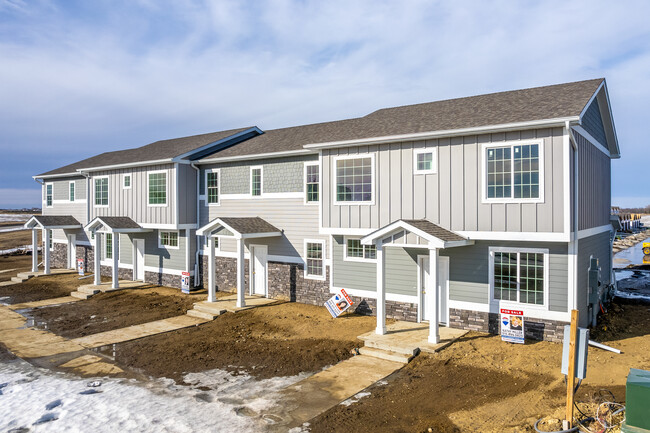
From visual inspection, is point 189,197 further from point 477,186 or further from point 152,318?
point 477,186

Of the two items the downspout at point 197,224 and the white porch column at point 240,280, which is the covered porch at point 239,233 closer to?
the white porch column at point 240,280

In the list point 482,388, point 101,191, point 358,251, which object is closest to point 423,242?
Answer: point 358,251

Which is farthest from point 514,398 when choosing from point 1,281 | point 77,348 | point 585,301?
point 1,281

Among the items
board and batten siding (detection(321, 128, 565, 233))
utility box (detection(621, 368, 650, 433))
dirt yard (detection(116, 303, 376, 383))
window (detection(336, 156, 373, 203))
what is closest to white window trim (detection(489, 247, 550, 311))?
board and batten siding (detection(321, 128, 565, 233))

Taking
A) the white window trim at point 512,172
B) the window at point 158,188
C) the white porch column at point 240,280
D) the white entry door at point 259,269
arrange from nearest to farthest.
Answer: the white window trim at point 512,172, the white porch column at point 240,280, the white entry door at point 259,269, the window at point 158,188

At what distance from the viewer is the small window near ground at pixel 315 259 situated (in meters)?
16.1

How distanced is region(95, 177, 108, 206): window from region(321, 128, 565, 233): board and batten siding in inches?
565

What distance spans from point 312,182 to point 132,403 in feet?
32.6

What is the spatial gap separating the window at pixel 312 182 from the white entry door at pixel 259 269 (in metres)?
3.11

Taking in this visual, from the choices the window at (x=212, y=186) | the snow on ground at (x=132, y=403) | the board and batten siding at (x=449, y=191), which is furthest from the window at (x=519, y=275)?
the window at (x=212, y=186)

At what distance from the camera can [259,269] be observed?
59.0 ft

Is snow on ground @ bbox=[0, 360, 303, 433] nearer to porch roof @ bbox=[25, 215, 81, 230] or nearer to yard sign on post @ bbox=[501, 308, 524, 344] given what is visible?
yard sign on post @ bbox=[501, 308, 524, 344]

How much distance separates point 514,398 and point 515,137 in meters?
6.43

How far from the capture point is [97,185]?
23406 mm
